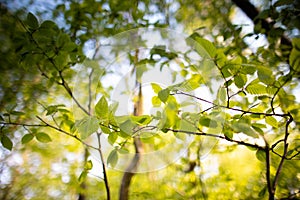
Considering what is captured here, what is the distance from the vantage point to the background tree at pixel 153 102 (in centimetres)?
33

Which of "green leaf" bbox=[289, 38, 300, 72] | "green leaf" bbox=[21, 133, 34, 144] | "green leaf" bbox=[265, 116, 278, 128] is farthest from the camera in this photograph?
"green leaf" bbox=[21, 133, 34, 144]

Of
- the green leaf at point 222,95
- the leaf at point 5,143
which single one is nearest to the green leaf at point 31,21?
the leaf at point 5,143

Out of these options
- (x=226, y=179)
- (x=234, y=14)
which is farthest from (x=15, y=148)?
(x=234, y=14)

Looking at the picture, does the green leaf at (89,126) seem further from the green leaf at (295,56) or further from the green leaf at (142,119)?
the green leaf at (295,56)

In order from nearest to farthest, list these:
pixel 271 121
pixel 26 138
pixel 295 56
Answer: pixel 295 56 < pixel 271 121 < pixel 26 138

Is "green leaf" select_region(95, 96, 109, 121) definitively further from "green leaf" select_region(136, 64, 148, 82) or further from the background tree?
"green leaf" select_region(136, 64, 148, 82)

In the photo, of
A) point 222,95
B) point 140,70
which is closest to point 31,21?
point 140,70

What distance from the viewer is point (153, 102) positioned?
376 millimetres

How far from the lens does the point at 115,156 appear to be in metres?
0.36

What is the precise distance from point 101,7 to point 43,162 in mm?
691

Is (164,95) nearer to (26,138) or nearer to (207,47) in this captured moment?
(207,47)

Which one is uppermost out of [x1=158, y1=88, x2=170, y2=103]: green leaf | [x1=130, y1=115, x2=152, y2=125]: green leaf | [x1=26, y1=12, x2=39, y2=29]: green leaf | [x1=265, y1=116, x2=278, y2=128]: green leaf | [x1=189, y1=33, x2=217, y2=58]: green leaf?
[x1=26, y1=12, x2=39, y2=29]: green leaf

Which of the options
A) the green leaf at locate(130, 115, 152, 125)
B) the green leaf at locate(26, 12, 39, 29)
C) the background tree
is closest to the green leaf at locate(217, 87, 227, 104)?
the background tree

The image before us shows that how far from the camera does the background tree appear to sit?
0.33 metres
